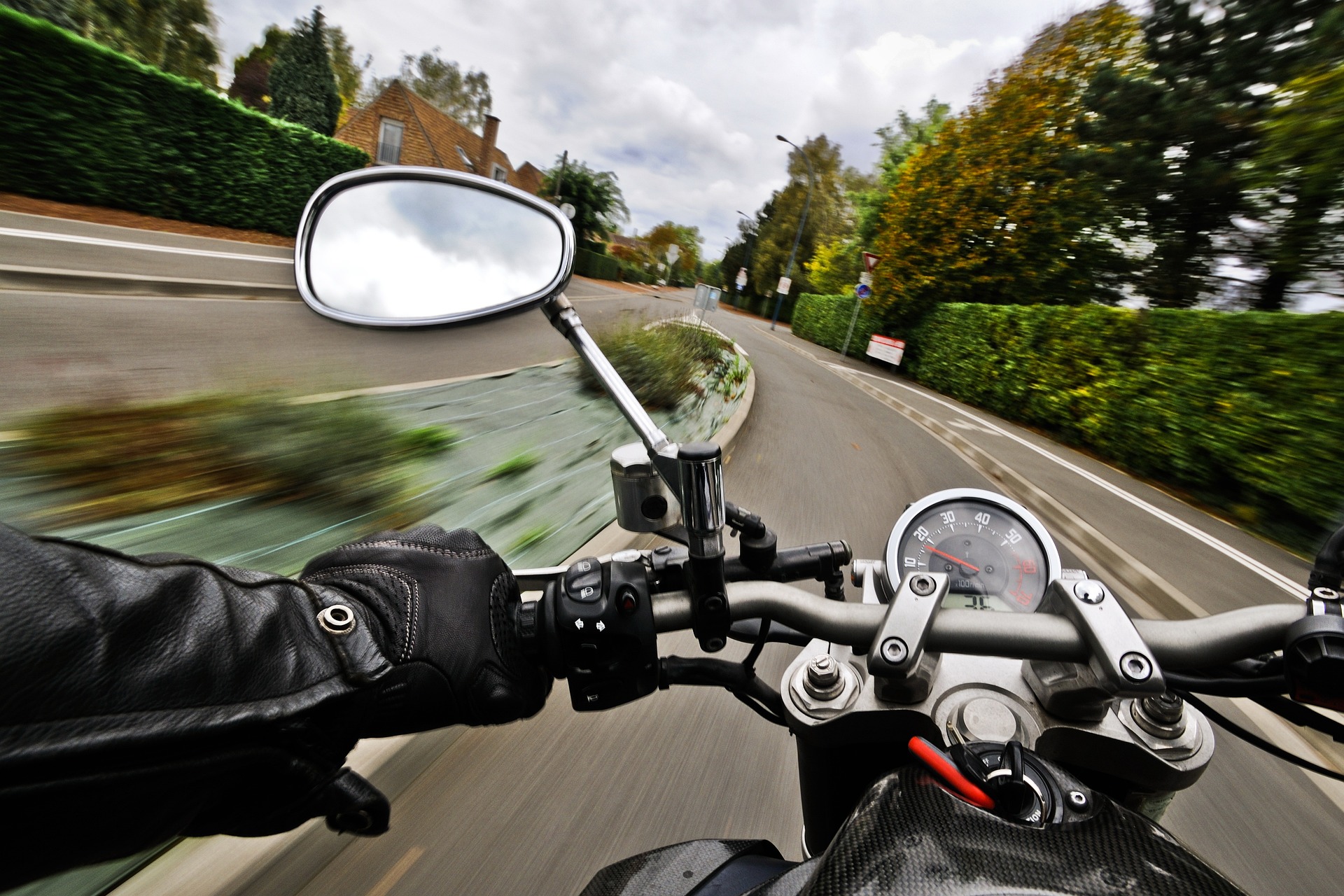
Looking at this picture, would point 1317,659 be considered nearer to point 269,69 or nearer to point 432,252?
point 432,252

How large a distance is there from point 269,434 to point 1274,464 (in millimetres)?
9799

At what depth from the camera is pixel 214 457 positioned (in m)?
3.25

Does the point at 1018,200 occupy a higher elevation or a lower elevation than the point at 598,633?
higher

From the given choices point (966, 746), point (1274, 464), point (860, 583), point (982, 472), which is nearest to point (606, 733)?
point (860, 583)

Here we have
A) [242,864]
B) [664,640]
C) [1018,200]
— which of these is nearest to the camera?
[242,864]

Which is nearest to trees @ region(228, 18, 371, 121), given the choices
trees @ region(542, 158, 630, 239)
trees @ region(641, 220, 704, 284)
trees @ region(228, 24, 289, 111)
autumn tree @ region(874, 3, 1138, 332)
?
trees @ region(228, 24, 289, 111)

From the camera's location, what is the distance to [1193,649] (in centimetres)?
79

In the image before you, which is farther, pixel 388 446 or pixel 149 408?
pixel 388 446

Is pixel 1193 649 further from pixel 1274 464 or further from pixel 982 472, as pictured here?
pixel 1274 464

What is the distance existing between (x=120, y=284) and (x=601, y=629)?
11116 millimetres

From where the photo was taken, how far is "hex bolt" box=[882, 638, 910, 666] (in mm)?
744

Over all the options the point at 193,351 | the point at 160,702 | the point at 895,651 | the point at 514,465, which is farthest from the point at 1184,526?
the point at 193,351

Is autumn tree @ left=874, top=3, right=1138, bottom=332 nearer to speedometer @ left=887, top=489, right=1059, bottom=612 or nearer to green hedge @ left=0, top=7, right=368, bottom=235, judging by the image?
green hedge @ left=0, top=7, right=368, bottom=235

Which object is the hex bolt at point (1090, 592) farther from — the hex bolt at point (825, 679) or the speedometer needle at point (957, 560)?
the speedometer needle at point (957, 560)
